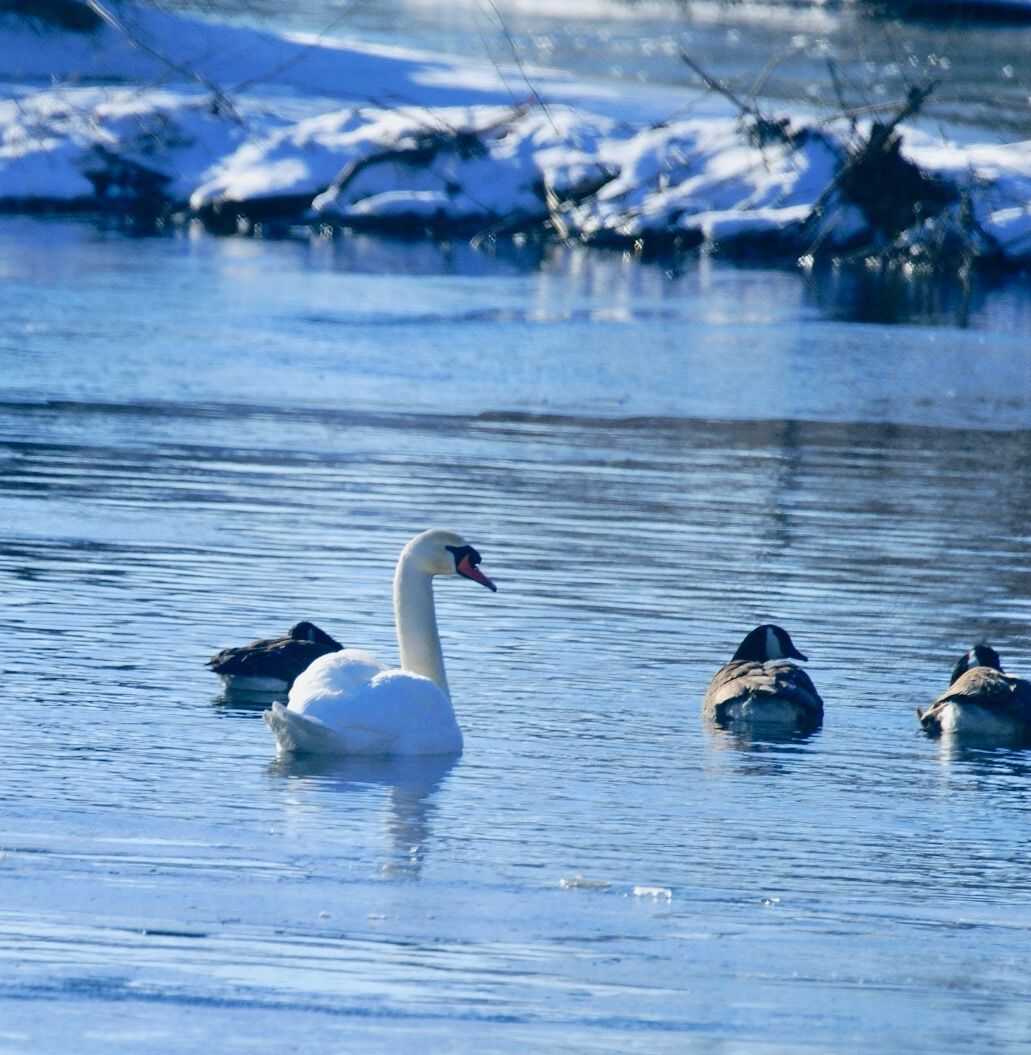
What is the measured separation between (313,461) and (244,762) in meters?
7.05

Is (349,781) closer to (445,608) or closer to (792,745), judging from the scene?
(792,745)

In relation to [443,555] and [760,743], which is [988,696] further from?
[443,555]

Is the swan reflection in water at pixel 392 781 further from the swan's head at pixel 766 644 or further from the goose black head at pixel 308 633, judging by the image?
the swan's head at pixel 766 644

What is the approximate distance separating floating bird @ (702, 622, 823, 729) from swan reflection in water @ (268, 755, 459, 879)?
1258 millimetres

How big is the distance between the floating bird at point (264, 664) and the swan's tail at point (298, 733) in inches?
33.5

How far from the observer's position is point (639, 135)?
35812mm

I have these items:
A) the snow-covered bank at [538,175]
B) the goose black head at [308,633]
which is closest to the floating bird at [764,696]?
the goose black head at [308,633]

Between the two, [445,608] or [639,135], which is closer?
[445,608]

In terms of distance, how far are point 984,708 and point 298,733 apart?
2676 millimetres

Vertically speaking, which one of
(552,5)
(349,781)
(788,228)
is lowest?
(349,781)

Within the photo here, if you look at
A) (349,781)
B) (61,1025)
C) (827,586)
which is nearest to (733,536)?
(827,586)

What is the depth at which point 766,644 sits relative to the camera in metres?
9.45

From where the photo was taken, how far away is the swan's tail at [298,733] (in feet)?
26.6

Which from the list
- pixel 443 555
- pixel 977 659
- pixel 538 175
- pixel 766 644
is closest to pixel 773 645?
pixel 766 644
